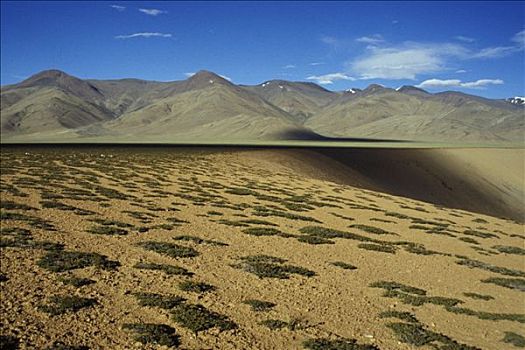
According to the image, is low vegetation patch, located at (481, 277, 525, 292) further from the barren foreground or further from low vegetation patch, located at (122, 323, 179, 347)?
low vegetation patch, located at (122, 323, 179, 347)

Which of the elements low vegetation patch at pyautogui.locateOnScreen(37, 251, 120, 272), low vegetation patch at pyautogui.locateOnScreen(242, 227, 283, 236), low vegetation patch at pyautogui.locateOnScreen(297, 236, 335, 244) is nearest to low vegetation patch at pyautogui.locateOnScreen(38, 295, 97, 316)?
low vegetation patch at pyautogui.locateOnScreen(37, 251, 120, 272)

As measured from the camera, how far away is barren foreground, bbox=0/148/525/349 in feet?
35.8

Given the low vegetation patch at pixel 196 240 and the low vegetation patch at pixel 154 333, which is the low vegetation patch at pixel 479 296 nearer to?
the low vegetation patch at pixel 196 240

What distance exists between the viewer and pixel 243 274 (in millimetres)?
15195

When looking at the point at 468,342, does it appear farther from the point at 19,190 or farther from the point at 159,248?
the point at 19,190

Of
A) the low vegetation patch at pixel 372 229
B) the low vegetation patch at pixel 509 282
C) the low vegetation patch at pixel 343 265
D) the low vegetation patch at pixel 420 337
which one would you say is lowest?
the low vegetation patch at pixel 509 282

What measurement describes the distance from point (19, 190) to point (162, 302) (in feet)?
68.9

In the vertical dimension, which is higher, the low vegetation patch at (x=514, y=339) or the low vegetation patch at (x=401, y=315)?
the low vegetation patch at (x=401, y=315)

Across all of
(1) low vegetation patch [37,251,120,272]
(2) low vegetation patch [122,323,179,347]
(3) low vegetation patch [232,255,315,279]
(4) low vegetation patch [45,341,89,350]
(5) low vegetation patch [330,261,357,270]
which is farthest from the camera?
(5) low vegetation patch [330,261,357,270]

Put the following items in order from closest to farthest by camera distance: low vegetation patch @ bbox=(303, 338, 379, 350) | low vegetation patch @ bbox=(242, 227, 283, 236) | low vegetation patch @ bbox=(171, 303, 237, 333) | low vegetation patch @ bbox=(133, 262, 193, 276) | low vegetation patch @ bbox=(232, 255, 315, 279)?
1. low vegetation patch @ bbox=(303, 338, 379, 350)
2. low vegetation patch @ bbox=(171, 303, 237, 333)
3. low vegetation patch @ bbox=(133, 262, 193, 276)
4. low vegetation patch @ bbox=(232, 255, 315, 279)
5. low vegetation patch @ bbox=(242, 227, 283, 236)

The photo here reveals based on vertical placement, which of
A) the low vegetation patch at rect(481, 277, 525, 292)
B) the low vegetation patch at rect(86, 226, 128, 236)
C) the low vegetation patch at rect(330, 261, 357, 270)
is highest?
the low vegetation patch at rect(86, 226, 128, 236)

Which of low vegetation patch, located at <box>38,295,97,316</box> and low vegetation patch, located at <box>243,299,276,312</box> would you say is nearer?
low vegetation patch, located at <box>38,295,97,316</box>

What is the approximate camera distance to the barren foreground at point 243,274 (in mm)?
10898

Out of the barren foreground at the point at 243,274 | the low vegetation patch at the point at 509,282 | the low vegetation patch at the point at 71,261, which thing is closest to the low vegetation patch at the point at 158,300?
the barren foreground at the point at 243,274
